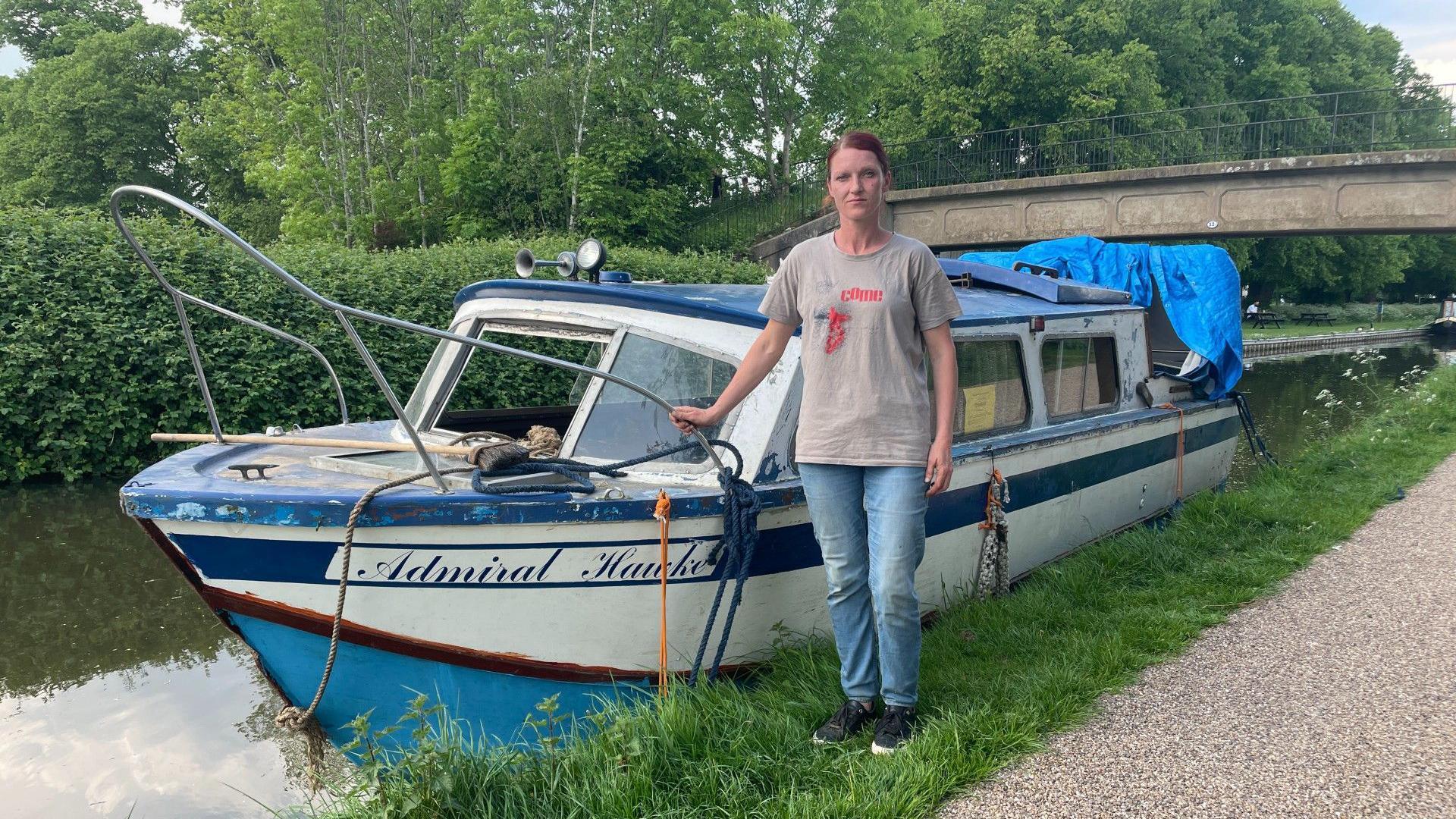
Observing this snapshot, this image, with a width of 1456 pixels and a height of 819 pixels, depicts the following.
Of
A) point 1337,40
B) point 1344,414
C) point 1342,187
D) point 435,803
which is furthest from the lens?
point 1337,40

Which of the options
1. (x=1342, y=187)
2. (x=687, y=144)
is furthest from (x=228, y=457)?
(x=1342, y=187)

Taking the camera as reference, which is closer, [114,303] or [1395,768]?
[1395,768]

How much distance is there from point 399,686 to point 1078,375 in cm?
467

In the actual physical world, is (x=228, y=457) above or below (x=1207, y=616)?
above

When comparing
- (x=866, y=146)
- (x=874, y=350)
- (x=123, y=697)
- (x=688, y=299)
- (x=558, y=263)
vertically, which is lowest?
(x=123, y=697)

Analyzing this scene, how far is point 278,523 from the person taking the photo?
364cm

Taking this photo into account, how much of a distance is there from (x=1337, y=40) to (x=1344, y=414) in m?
34.0

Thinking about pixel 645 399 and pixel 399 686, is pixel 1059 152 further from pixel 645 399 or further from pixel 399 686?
pixel 399 686

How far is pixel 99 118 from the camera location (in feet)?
101

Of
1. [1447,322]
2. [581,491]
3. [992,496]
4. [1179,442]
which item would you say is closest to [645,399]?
[581,491]

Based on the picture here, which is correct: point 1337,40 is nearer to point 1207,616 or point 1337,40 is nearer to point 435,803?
point 1207,616

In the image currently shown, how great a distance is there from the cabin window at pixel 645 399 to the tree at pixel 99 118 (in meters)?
31.5

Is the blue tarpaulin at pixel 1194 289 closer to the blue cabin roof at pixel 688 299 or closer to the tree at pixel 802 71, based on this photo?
the blue cabin roof at pixel 688 299

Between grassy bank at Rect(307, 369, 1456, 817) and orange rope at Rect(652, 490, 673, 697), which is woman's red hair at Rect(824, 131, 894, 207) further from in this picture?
grassy bank at Rect(307, 369, 1456, 817)
